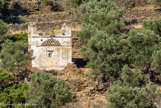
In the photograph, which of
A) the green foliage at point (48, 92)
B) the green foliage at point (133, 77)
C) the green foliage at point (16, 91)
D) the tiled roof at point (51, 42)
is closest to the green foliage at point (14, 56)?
the tiled roof at point (51, 42)

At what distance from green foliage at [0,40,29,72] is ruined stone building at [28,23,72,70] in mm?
1170

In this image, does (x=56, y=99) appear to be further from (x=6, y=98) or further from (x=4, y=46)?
(x=4, y=46)

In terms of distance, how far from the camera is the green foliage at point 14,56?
43625mm

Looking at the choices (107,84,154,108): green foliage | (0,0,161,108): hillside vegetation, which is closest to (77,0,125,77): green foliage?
(0,0,161,108): hillside vegetation

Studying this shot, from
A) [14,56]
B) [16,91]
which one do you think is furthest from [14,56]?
[16,91]

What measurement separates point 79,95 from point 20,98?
5.34 m

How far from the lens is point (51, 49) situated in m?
45.8

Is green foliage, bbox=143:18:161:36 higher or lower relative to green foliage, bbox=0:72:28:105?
higher

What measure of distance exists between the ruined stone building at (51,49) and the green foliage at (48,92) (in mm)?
6928

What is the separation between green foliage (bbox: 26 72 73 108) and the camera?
37594 mm

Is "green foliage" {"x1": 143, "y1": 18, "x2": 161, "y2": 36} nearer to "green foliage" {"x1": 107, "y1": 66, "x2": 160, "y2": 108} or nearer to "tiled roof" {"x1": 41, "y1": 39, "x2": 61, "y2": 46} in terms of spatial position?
"tiled roof" {"x1": 41, "y1": 39, "x2": 61, "y2": 46}

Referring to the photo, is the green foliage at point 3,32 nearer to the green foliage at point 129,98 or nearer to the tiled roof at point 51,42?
the tiled roof at point 51,42

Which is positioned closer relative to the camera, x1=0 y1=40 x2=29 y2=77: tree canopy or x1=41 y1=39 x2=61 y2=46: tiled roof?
x1=0 y1=40 x2=29 y2=77: tree canopy

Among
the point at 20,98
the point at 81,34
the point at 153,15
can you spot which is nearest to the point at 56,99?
the point at 20,98
